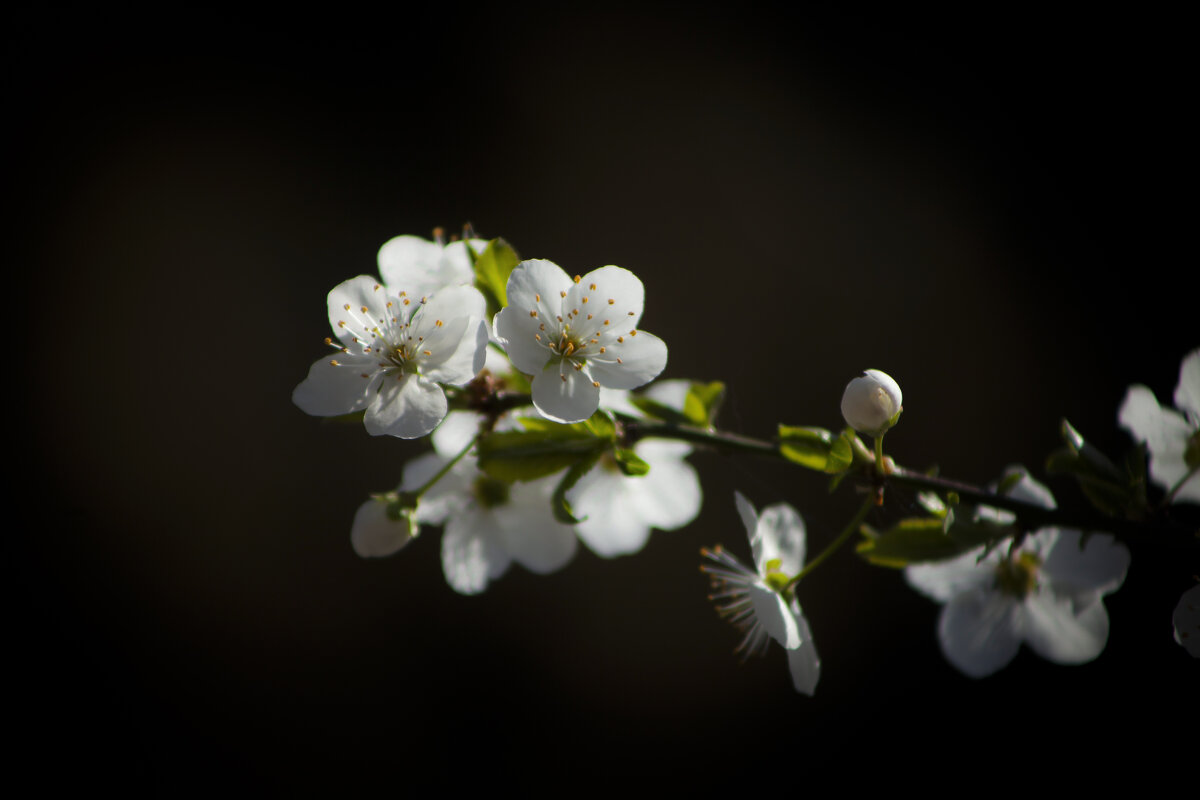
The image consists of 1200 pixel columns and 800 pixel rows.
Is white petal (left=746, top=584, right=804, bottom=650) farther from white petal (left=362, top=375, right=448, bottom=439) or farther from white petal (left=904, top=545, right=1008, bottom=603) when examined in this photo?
white petal (left=362, top=375, right=448, bottom=439)

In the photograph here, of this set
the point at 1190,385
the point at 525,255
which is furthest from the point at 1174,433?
the point at 525,255

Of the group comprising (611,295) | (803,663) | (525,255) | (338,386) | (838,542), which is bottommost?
(803,663)

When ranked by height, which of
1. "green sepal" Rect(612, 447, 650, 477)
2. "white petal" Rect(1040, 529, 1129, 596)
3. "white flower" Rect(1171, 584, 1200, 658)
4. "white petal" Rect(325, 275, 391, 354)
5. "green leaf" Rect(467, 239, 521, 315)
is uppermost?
"green leaf" Rect(467, 239, 521, 315)

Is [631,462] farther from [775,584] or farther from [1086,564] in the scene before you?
[1086,564]

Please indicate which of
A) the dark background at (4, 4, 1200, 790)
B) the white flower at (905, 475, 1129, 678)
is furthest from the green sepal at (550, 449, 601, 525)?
the dark background at (4, 4, 1200, 790)

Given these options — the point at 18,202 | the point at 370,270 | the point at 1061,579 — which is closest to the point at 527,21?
the point at 370,270

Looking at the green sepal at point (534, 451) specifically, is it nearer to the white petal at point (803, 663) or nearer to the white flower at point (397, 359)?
the white flower at point (397, 359)
